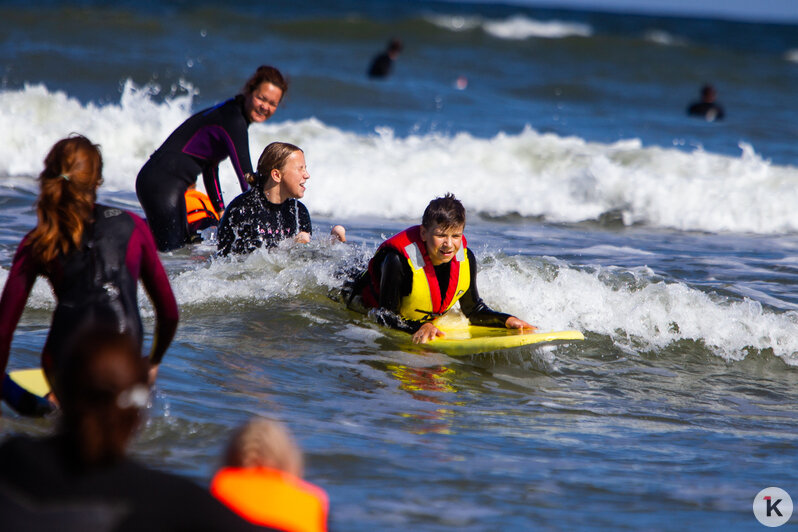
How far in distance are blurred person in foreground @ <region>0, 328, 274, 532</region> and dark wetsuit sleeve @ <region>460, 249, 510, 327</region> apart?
4.05 meters

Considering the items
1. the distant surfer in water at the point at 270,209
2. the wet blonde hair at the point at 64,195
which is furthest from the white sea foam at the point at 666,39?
the wet blonde hair at the point at 64,195

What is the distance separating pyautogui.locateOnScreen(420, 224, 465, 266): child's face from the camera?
525 cm

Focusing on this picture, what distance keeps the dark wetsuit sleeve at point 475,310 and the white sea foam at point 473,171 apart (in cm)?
487

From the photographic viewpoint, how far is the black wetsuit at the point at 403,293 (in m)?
5.52

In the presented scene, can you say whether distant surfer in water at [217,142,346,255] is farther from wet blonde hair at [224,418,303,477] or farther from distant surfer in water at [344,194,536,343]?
wet blonde hair at [224,418,303,477]

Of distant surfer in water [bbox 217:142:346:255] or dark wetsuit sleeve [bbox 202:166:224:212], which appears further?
dark wetsuit sleeve [bbox 202:166:224:212]

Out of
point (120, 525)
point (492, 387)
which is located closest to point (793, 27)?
point (492, 387)

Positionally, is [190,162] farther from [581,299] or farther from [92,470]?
[92,470]

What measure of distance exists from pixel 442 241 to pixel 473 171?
7088mm

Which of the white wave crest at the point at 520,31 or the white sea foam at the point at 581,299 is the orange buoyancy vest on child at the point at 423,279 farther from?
the white wave crest at the point at 520,31

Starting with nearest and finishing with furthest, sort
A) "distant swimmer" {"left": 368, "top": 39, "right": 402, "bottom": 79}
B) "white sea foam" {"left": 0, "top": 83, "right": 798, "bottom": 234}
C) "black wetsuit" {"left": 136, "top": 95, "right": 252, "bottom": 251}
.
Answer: "black wetsuit" {"left": 136, "top": 95, "right": 252, "bottom": 251} → "white sea foam" {"left": 0, "top": 83, "right": 798, "bottom": 234} → "distant swimmer" {"left": 368, "top": 39, "right": 402, "bottom": 79}

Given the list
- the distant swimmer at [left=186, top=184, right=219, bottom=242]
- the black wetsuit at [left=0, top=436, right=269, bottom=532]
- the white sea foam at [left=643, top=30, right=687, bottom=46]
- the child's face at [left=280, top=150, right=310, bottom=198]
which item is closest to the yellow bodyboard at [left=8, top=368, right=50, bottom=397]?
the black wetsuit at [left=0, top=436, right=269, bottom=532]

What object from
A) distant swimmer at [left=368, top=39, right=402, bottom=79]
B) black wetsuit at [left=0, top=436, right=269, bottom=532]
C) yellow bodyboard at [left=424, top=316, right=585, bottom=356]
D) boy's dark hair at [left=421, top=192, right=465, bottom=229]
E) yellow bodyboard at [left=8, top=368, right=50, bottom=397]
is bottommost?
yellow bodyboard at [left=8, top=368, right=50, bottom=397]

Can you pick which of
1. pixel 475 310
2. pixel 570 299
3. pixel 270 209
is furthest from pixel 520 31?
pixel 475 310
